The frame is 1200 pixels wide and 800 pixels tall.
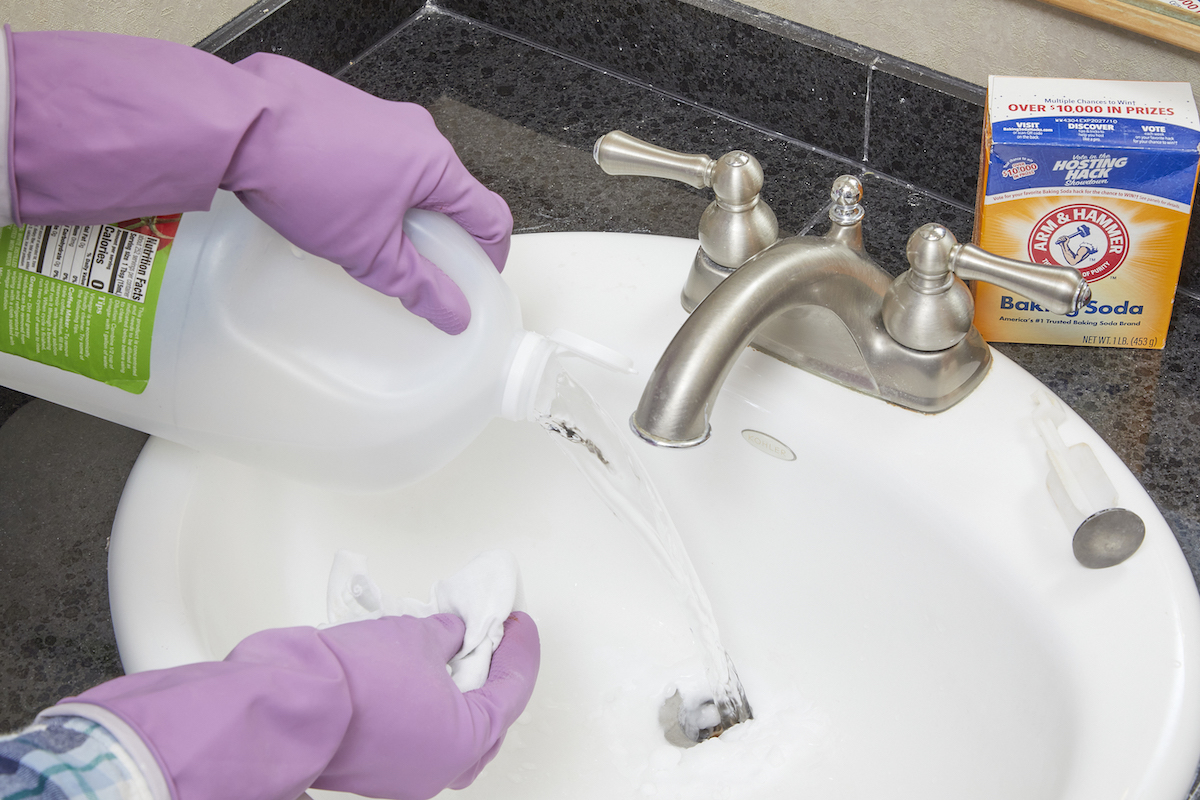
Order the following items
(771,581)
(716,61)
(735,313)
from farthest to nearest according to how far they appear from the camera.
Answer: (716,61), (771,581), (735,313)

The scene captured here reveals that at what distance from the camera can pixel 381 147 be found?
679 mm

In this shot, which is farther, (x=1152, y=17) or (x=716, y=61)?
(x=716, y=61)

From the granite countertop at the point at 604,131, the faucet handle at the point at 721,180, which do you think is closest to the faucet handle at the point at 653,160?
the faucet handle at the point at 721,180

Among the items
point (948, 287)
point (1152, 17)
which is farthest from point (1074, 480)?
point (1152, 17)

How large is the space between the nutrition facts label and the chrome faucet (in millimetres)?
294

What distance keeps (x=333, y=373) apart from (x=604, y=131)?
0.46 m

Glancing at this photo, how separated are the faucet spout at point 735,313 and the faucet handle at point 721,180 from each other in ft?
0.20

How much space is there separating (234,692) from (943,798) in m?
0.44

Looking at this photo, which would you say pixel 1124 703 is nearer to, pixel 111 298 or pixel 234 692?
pixel 234 692

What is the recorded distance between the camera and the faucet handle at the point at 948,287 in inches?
25.2

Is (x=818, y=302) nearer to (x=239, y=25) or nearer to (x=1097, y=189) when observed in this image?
(x=1097, y=189)

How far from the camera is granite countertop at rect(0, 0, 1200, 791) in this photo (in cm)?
75

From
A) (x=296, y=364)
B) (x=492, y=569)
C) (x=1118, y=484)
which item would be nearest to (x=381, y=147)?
(x=296, y=364)

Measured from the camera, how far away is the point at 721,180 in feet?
2.41
